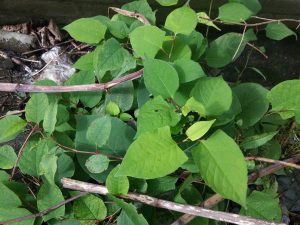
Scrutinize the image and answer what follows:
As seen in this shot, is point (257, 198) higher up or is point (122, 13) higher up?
point (122, 13)

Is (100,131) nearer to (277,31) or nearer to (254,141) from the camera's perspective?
(254,141)

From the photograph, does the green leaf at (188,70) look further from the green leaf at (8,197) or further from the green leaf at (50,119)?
the green leaf at (8,197)

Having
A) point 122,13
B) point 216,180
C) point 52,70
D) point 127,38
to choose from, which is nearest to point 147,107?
point 216,180

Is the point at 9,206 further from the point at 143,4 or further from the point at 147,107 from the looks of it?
the point at 143,4

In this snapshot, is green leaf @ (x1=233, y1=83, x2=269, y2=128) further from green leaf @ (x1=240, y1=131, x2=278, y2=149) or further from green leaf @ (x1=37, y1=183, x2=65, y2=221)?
green leaf @ (x1=37, y1=183, x2=65, y2=221)

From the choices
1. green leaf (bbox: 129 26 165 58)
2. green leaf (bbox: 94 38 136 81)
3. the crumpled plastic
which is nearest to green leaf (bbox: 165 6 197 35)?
green leaf (bbox: 129 26 165 58)

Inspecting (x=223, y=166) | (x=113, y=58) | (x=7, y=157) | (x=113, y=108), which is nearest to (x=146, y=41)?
(x=113, y=58)
